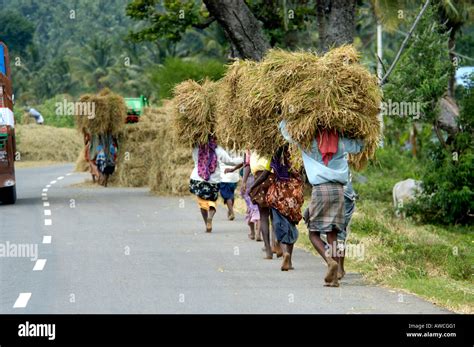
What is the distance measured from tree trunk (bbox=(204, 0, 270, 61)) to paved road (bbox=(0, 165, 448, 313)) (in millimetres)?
4414

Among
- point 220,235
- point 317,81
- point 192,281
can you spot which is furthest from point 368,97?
point 220,235

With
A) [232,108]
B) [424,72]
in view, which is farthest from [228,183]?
[424,72]

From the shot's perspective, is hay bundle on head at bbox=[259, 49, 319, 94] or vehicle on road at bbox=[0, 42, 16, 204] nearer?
hay bundle on head at bbox=[259, 49, 319, 94]

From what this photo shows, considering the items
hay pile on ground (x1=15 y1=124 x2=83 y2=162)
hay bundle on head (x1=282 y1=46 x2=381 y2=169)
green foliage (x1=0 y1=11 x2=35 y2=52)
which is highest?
green foliage (x1=0 y1=11 x2=35 y2=52)

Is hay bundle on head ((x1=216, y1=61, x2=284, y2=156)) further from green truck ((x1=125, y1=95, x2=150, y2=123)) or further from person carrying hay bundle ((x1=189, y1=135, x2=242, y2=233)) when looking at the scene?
green truck ((x1=125, y1=95, x2=150, y2=123))

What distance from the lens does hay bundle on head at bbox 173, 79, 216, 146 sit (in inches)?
715

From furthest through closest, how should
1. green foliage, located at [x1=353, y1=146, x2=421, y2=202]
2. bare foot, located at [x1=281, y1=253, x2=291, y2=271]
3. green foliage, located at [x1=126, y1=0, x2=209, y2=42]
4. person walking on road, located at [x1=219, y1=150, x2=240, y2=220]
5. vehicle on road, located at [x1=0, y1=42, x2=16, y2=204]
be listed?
green foliage, located at [x1=126, y1=0, x2=209, y2=42], green foliage, located at [x1=353, y1=146, x2=421, y2=202], vehicle on road, located at [x1=0, y1=42, x2=16, y2=204], person walking on road, located at [x1=219, y1=150, x2=240, y2=220], bare foot, located at [x1=281, y1=253, x2=291, y2=271]

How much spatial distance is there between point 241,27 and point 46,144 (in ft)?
112

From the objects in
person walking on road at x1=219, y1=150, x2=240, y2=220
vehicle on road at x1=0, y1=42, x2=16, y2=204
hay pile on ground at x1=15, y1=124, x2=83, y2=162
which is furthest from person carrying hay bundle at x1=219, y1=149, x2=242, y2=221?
hay pile on ground at x1=15, y1=124, x2=83, y2=162

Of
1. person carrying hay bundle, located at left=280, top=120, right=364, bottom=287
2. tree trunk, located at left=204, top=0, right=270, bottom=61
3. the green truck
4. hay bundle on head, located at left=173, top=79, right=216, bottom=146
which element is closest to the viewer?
person carrying hay bundle, located at left=280, top=120, right=364, bottom=287

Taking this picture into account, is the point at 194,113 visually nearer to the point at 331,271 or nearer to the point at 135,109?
the point at 331,271

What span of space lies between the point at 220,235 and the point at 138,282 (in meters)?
5.36

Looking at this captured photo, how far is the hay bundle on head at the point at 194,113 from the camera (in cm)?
1817

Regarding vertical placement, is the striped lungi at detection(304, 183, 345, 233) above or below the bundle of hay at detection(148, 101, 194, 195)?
above
